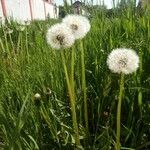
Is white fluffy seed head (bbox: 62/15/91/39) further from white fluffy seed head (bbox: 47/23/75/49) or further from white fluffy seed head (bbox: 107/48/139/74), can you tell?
white fluffy seed head (bbox: 107/48/139/74)

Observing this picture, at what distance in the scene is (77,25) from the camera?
1.42 meters

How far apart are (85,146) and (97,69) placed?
495mm

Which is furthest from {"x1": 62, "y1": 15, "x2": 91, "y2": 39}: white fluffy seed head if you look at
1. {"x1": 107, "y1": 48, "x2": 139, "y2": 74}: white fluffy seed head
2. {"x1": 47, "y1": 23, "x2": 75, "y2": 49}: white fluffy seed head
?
{"x1": 107, "y1": 48, "x2": 139, "y2": 74}: white fluffy seed head

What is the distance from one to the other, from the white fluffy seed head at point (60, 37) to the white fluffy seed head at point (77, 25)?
0.07 m

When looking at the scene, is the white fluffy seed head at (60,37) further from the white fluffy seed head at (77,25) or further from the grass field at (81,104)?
the grass field at (81,104)

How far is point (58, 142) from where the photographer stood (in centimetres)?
149

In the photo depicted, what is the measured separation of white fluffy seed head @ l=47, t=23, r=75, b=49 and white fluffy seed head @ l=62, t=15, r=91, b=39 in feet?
0.23

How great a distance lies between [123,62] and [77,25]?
27cm

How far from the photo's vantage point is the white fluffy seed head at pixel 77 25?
4.58ft

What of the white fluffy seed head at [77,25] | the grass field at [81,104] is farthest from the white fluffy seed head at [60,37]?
the grass field at [81,104]

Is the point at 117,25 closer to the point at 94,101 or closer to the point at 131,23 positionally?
the point at 131,23

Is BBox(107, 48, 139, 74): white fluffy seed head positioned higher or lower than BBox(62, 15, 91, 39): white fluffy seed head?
lower

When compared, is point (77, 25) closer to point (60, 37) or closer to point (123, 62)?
point (60, 37)

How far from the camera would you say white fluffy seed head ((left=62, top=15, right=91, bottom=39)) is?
1.40 m
